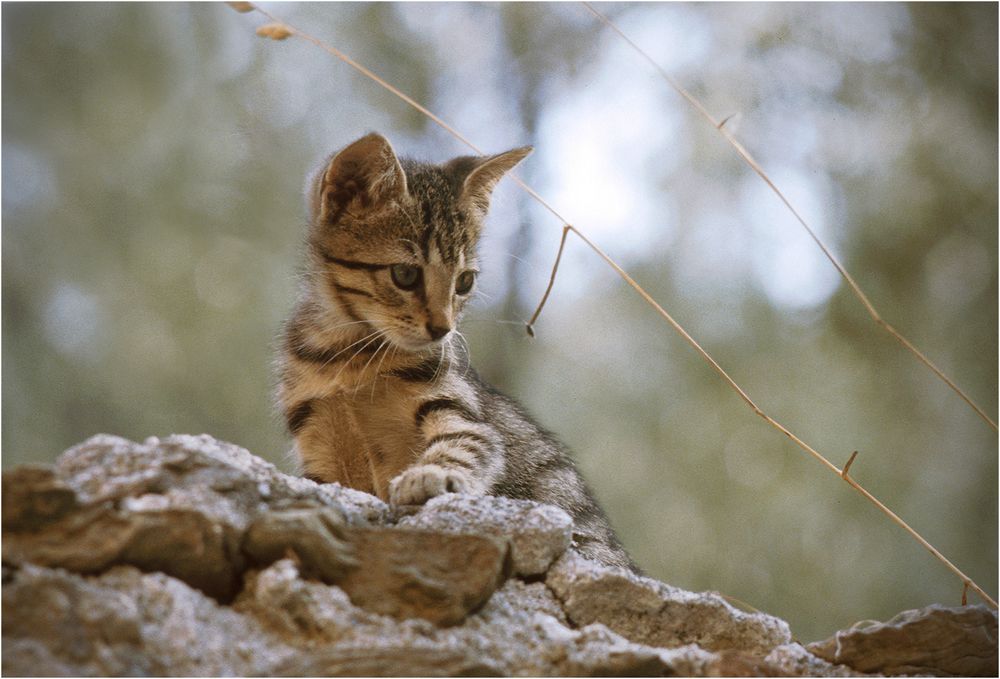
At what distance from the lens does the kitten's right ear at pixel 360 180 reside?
6.12ft

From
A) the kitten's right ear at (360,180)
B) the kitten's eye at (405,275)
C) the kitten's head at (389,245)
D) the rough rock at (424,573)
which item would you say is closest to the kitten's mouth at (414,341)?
the kitten's head at (389,245)

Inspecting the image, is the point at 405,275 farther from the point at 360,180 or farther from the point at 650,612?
the point at 650,612

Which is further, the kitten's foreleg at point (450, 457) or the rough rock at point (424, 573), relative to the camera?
the kitten's foreleg at point (450, 457)

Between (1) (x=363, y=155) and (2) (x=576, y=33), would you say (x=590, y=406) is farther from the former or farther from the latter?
(1) (x=363, y=155)

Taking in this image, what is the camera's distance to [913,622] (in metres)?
1.18

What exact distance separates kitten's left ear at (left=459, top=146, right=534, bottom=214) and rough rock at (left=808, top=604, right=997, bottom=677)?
1.22 metres

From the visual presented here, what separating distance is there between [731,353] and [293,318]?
65.9 inches

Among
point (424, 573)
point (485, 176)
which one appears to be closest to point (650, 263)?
point (485, 176)

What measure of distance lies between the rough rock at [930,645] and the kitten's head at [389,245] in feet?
3.11

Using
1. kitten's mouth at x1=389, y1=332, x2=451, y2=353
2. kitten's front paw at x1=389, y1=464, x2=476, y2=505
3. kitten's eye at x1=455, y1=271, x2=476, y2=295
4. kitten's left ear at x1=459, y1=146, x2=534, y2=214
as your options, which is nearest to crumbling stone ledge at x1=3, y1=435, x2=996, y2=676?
kitten's front paw at x1=389, y1=464, x2=476, y2=505

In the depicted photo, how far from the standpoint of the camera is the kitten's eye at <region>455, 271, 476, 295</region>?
1992 mm

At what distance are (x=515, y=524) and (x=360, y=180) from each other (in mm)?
944

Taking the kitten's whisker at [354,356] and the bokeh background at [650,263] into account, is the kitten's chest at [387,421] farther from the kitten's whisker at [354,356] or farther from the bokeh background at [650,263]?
the bokeh background at [650,263]

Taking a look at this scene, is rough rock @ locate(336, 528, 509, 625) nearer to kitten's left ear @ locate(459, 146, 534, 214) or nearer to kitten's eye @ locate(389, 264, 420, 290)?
kitten's eye @ locate(389, 264, 420, 290)
